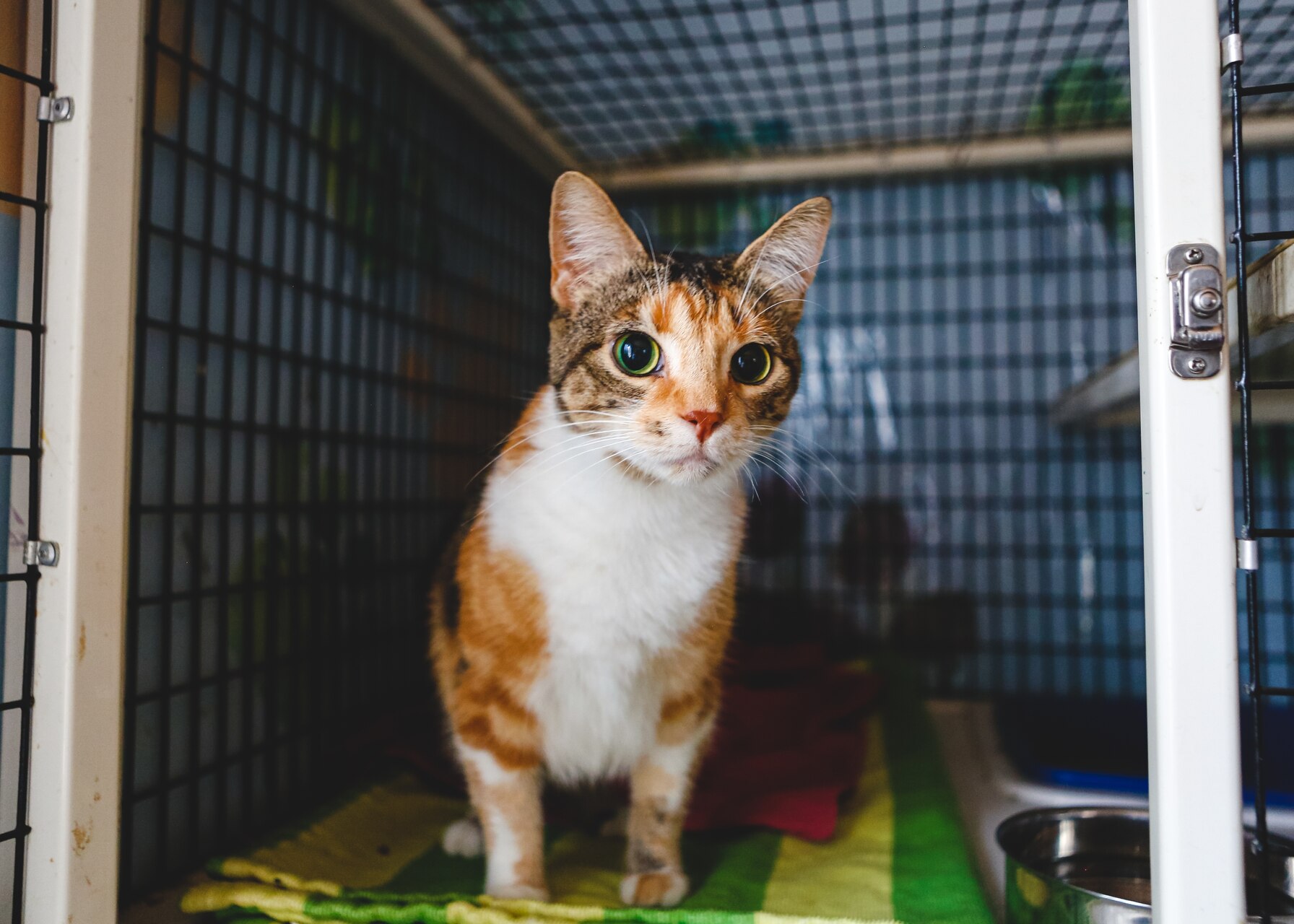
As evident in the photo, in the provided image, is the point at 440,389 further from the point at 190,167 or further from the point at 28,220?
the point at 28,220

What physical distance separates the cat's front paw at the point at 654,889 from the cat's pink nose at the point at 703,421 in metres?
0.53

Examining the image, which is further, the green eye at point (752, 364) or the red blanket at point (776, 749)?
the red blanket at point (776, 749)

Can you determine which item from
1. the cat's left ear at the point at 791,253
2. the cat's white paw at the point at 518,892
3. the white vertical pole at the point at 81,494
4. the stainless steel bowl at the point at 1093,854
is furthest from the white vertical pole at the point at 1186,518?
the white vertical pole at the point at 81,494

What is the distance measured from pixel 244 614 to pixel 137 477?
26cm

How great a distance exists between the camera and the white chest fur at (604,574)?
935 millimetres

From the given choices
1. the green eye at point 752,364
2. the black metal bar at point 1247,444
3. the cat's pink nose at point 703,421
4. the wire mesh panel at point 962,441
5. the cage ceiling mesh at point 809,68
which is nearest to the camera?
the black metal bar at point 1247,444

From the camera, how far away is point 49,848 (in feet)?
2.29

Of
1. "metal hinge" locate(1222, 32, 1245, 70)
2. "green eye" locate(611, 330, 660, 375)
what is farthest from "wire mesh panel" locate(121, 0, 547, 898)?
"metal hinge" locate(1222, 32, 1245, 70)

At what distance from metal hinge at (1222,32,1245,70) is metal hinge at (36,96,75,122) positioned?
95cm

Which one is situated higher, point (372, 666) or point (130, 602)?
point (130, 602)

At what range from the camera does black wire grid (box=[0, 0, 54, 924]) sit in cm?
71

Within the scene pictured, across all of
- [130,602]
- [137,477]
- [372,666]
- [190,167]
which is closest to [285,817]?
[372,666]

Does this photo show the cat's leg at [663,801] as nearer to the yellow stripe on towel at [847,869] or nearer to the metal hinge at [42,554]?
the yellow stripe on towel at [847,869]

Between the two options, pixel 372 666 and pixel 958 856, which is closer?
pixel 958 856
